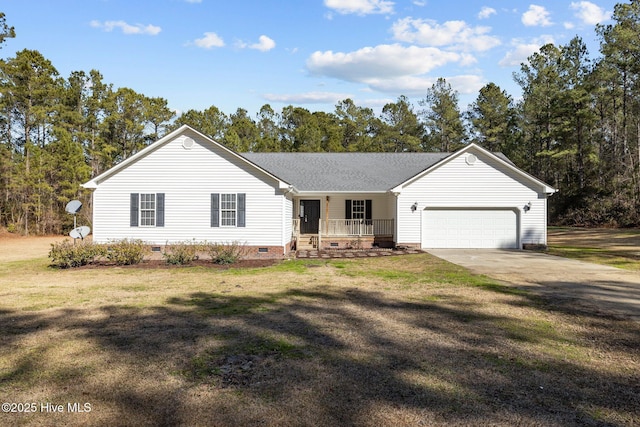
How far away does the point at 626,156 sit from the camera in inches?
1524

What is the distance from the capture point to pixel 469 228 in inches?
768

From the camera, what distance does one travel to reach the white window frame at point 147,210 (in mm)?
16938

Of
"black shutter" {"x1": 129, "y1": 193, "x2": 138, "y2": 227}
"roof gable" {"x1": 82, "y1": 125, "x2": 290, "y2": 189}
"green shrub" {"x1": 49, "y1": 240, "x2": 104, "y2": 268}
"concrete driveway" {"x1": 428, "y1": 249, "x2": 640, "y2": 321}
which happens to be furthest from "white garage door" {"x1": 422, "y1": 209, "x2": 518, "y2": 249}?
"green shrub" {"x1": 49, "y1": 240, "x2": 104, "y2": 268}

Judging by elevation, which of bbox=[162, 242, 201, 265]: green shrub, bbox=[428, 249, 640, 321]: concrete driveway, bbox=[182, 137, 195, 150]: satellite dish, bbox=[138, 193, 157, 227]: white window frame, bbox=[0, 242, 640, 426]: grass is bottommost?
bbox=[0, 242, 640, 426]: grass

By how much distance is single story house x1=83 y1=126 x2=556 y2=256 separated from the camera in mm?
16891

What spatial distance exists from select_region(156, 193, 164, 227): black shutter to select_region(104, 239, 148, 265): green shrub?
1770 millimetres

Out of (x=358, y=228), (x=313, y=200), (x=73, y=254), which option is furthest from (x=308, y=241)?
Answer: (x=73, y=254)

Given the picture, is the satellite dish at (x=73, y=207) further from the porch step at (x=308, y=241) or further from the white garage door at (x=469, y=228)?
the white garage door at (x=469, y=228)

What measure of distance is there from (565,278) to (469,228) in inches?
323

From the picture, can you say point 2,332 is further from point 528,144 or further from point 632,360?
point 528,144

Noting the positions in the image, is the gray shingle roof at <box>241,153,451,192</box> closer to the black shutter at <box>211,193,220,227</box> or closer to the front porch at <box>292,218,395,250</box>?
the front porch at <box>292,218,395,250</box>

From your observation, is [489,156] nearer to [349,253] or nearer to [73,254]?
[349,253]

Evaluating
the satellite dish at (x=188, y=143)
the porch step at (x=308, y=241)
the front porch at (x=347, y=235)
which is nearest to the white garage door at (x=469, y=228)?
the front porch at (x=347, y=235)

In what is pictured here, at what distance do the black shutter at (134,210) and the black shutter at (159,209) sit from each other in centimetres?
88
